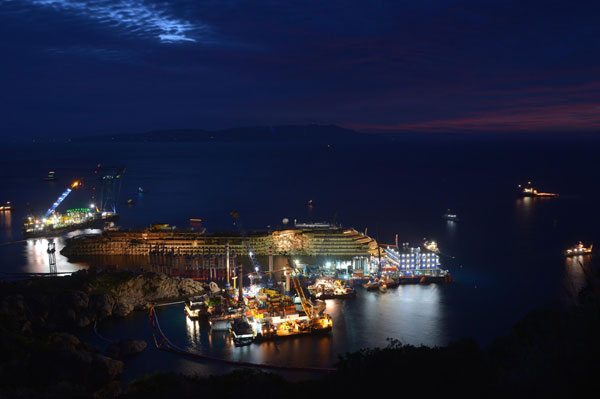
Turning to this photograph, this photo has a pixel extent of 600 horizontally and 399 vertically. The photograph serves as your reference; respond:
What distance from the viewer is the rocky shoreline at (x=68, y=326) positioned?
11.9m

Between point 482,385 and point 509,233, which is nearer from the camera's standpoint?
point 482,385

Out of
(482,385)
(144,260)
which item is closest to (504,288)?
(482,385)

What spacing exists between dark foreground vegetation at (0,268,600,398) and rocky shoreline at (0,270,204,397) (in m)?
0.03

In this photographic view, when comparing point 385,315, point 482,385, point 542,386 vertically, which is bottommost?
point 385,315

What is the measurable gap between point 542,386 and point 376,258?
18.7 metres

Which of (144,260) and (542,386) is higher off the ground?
(542,386)

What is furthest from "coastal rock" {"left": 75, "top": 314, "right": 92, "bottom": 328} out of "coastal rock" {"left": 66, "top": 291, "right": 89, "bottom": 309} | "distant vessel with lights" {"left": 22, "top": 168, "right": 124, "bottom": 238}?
"distant vessel with lights" {"left": 22, "top": 168, "right": 124, "bottom": 238}

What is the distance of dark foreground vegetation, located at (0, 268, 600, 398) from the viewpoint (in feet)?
20.3

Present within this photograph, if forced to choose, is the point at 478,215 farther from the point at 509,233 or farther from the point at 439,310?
the point at 439,310

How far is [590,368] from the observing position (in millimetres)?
5863

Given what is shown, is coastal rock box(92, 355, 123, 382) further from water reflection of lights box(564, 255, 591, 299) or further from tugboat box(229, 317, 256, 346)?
water reflection of lights box(564, 255, 591, 299)

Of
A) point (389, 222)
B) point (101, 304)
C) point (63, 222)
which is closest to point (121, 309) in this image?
point (101, 304)

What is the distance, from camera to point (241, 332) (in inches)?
631

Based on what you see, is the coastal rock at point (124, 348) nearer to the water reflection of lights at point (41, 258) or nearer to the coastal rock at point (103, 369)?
the coastal rock at point (103, 369)
